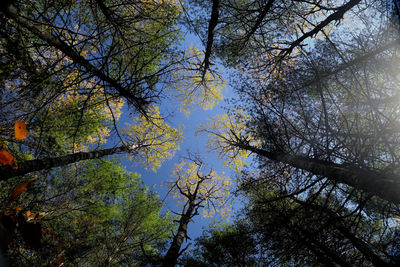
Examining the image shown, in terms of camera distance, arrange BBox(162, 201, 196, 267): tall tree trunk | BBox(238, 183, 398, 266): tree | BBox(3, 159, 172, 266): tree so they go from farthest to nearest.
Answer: BBox(3, 159, 172, 266): tree < BBox(162, 201, 196, 267): tall tree trunk < BBox(238, 183, 398, 266): tree

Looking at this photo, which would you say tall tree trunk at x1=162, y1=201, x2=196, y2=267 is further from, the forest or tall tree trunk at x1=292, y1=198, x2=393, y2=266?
tall tree trunk at x1=292, y1=198, x2=393, y2=266

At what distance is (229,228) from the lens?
897cm

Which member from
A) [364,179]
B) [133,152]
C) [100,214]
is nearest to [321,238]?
[364,179]

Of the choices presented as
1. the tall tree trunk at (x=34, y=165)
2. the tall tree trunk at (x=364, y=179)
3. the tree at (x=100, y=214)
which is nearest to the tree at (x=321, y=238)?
the tall tree trunk at (x=364, y=179)

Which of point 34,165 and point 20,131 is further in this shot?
point 34,165

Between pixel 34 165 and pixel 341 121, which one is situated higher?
pixel 341 121

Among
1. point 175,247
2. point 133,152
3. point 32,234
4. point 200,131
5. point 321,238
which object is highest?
point 200,131

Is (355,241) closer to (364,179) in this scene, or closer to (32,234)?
(364,179)

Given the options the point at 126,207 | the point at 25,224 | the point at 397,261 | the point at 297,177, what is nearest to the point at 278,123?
the point at 297,177

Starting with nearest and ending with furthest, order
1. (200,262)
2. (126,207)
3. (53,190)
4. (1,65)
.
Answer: (1,65) < (53,190) < (200,262) < (126,207)

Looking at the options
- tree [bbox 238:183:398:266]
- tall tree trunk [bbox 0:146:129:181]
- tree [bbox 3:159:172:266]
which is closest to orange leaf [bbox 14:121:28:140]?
tall tree trunk [bbox 0:146:129:181]

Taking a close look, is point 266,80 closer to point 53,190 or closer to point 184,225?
point 184,225

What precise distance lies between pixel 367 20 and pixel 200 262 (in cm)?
1088

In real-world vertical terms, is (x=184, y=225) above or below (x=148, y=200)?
below
